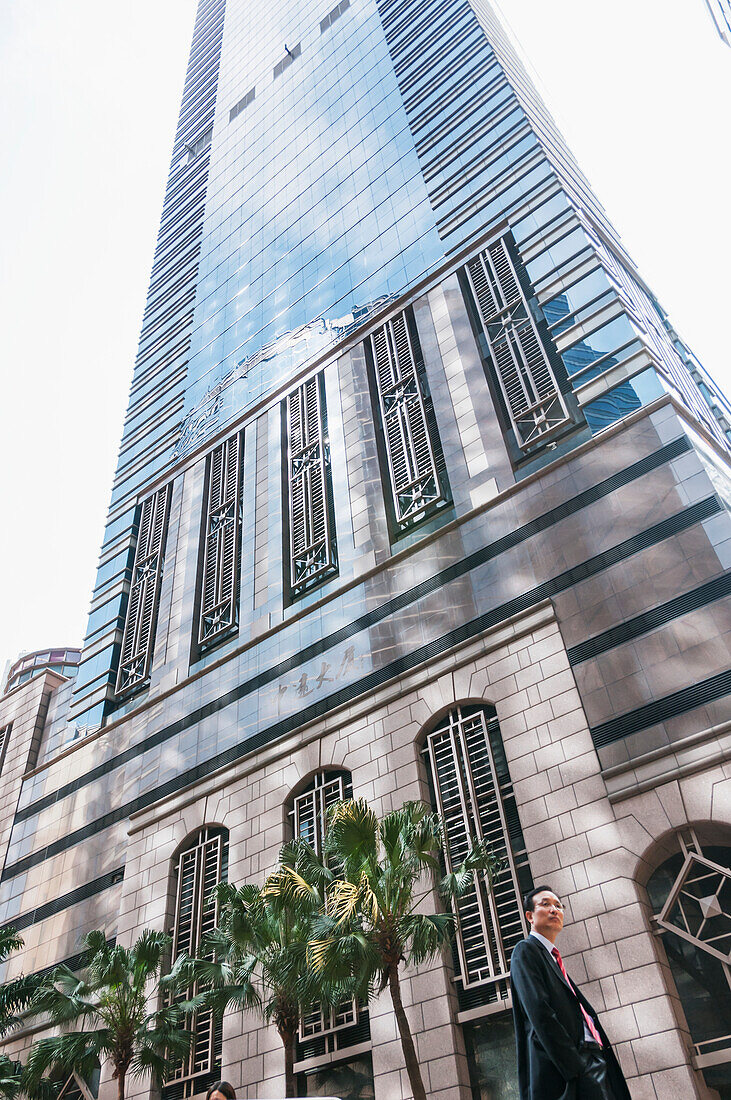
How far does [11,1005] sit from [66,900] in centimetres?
371

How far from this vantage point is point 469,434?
80.8 feet

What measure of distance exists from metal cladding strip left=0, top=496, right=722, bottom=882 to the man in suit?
13366 millimetres

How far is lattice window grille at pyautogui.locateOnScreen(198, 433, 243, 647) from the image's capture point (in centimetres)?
3008

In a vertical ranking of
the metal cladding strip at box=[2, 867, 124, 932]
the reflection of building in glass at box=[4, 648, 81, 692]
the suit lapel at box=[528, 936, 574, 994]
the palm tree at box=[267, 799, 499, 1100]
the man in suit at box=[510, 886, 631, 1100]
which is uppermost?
the reflection of building in glass at box=[4, 648, 81, 692]

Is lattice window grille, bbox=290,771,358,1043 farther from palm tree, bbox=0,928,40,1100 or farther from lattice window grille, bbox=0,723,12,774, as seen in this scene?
lattice window grille, bbox=0,723,12,774

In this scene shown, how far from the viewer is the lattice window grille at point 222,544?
98.7 feet

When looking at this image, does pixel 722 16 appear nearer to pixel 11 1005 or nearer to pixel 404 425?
pixel 404 425

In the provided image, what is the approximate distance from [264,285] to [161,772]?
20.7m

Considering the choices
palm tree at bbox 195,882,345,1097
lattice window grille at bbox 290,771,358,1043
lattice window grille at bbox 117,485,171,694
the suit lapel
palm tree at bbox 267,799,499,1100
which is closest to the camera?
the suit lapel

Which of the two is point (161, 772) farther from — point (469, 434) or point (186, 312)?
point (186, 312)

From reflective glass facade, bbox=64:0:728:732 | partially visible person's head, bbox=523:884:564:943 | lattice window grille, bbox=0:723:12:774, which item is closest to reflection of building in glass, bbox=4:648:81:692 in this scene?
lattice window grille, bbox=0:723:12:774

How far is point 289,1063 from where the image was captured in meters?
18.2

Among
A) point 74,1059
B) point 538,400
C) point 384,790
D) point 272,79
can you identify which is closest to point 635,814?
point 384,790

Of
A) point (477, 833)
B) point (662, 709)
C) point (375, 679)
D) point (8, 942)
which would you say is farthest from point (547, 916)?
point (8, 942)
